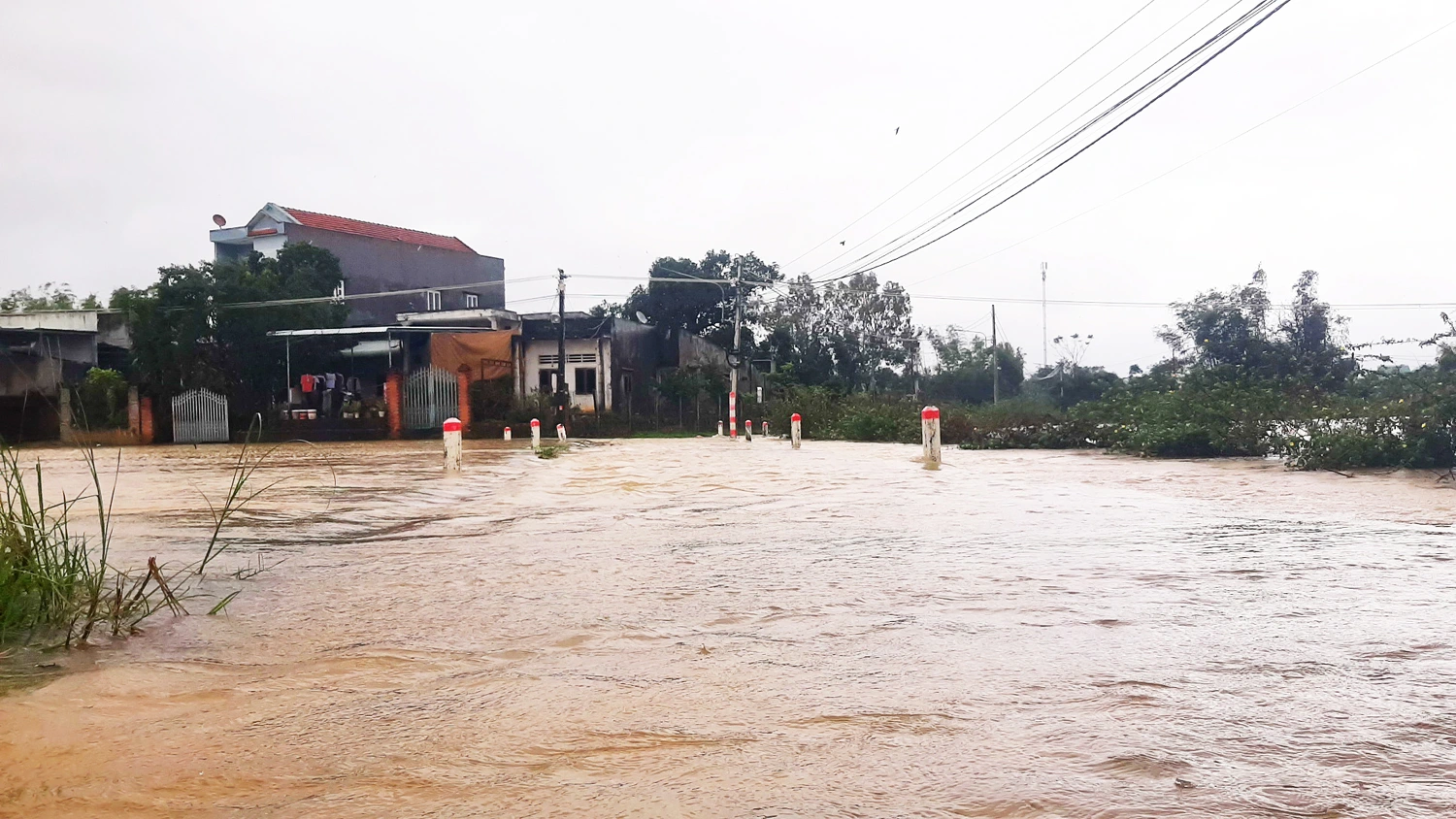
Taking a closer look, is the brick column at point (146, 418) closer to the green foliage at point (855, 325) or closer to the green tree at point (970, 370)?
A: the green foliage at point (855, 325)

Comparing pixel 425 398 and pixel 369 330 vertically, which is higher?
pixel 369 330

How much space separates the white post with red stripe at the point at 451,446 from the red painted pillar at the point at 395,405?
1664cm

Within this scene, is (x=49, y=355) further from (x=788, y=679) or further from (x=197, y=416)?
(x=788, y=679)

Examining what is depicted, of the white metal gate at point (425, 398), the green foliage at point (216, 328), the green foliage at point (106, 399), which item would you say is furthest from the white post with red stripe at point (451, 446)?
the green foliage at point (106, 399)

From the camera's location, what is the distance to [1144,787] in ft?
9.12

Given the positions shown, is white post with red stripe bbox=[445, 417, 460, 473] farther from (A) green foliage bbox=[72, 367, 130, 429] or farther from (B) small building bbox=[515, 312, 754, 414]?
(A) green foliage bbox=[72, 367, 130, 429]

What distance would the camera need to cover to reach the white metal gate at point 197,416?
31234 mm

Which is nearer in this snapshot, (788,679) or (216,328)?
(788,679)

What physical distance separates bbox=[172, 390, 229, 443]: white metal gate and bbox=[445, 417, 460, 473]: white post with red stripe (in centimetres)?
1890

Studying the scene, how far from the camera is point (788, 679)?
391cm

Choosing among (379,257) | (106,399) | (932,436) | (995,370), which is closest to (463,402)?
(106,399)

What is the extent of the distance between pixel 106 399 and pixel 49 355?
3035 millimetres

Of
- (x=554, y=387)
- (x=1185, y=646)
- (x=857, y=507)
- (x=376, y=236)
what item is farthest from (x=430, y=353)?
(x=1185, y=646)

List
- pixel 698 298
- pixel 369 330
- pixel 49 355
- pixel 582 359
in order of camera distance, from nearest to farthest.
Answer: pixel 369 330, pixel 49 355, pixel 582 359, pixel 698 298
